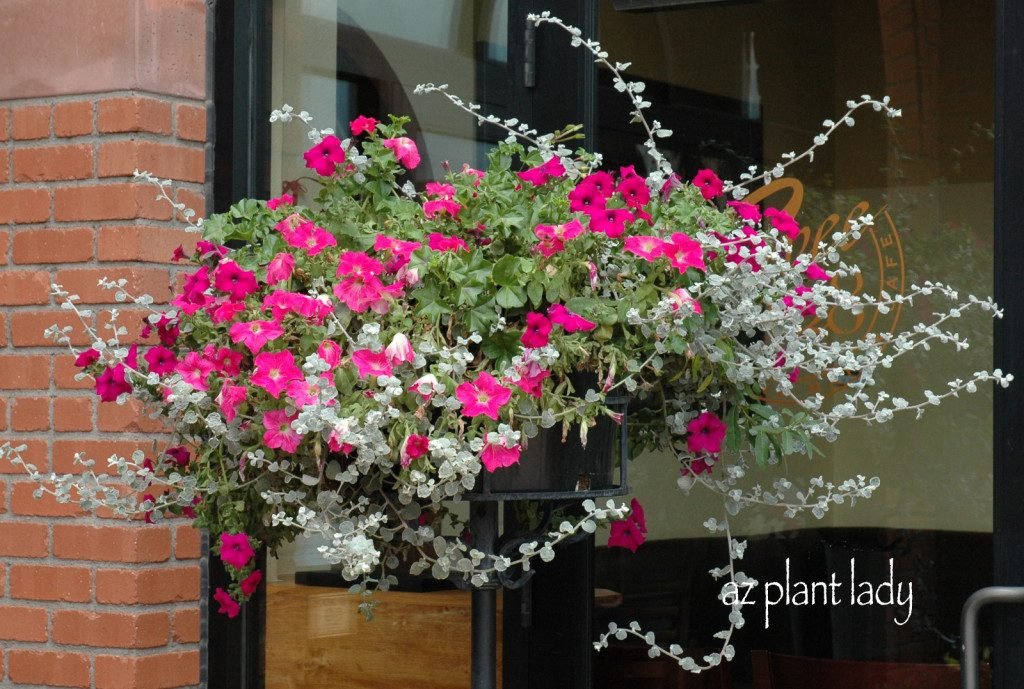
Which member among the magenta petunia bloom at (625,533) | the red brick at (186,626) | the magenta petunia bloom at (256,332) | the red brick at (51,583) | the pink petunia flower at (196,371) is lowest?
the red brick at (186,626)

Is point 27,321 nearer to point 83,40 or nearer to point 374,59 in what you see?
point 83,40

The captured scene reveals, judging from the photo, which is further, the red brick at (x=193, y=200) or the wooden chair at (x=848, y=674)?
the red brick at (x=193, y=200)

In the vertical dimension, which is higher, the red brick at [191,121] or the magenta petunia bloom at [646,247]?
A: the red brick at [191,121]

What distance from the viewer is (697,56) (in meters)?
2.74

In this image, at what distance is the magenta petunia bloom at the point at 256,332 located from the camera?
2.00 metres

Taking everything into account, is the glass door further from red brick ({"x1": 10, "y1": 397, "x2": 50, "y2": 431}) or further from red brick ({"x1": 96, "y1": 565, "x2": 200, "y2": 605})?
red brick ({"x1": 10, "y1": 397, "x2": 50, "y2": 431})

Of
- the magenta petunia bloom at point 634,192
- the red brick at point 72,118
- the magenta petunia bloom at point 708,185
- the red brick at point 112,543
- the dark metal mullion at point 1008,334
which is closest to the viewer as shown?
the magenta petunia bloom at point 634,192

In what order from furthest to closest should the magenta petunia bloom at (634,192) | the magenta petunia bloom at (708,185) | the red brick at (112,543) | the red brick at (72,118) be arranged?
1. the red brick at (72,118)
2. the red brick at (112,543)
3. the magenta petunia bloom at (708,185)
4. the magenta petunia bloom at (634,192)

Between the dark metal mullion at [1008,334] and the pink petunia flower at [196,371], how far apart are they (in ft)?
4.12

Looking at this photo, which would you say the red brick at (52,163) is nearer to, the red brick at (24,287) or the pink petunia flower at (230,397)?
the red brick at (24,287)

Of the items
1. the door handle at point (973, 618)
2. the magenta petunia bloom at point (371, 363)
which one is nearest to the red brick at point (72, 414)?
the magenta petunia bloom at point (371, 363)

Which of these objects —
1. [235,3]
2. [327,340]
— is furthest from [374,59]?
[327,340]

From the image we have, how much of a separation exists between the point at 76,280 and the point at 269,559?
0.74 meters

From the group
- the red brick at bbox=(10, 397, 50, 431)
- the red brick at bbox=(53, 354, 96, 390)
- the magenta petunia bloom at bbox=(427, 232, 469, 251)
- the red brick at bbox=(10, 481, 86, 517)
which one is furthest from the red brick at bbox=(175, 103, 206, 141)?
the magenta petunia bloom at bbox=(427, 232, 469, 251)
